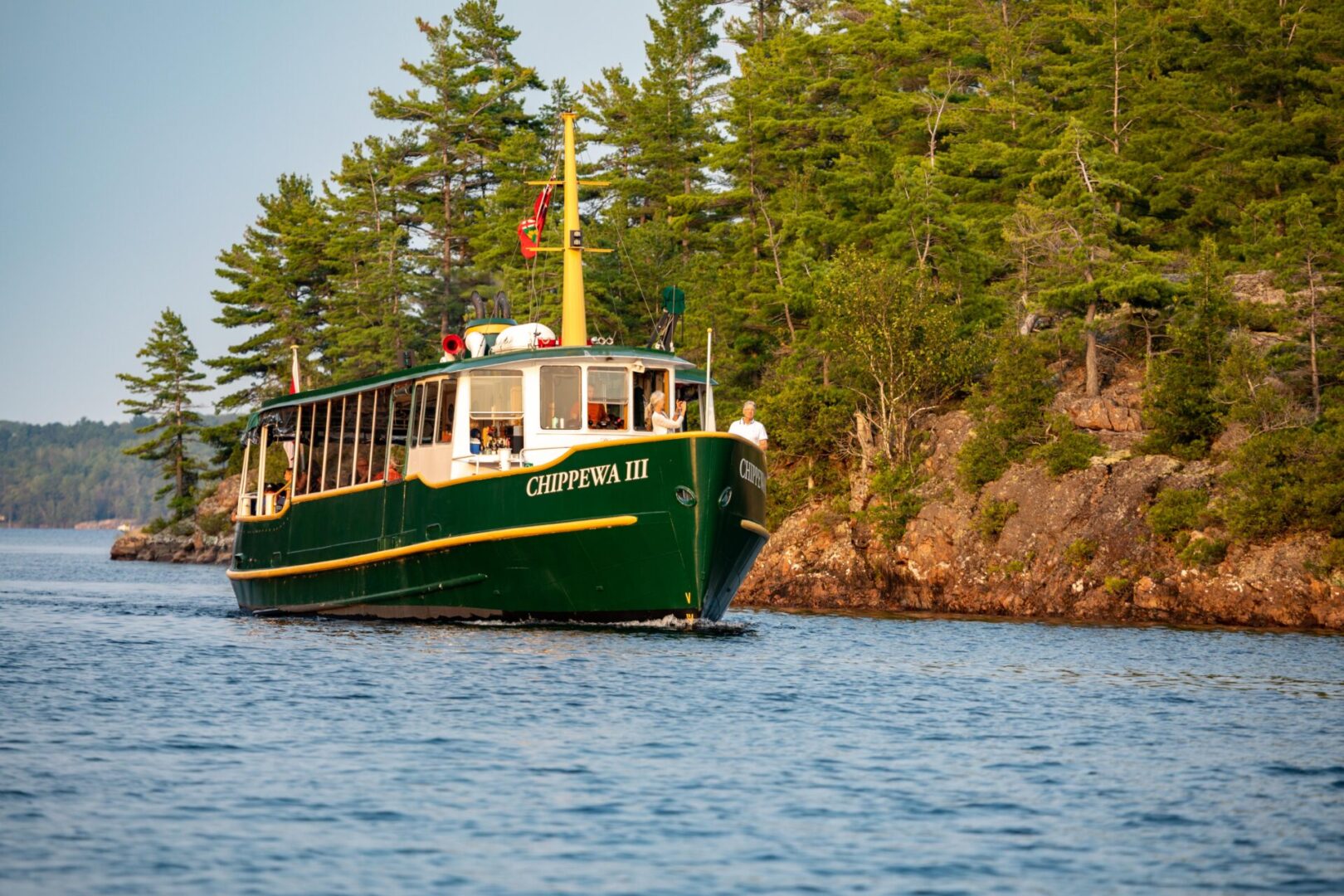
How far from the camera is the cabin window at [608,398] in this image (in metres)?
27.7

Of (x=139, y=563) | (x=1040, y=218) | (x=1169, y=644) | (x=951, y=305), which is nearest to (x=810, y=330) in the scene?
(x=951, y=305)

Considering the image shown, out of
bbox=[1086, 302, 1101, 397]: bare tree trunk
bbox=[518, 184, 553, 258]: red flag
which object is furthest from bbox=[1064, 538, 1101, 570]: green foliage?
bbox=[518, 184, 553, 258]: red flag

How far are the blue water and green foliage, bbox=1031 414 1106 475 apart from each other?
670 inches

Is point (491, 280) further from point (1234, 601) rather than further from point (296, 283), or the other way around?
point (1234, 601)

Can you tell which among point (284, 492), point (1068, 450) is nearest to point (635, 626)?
point (284, 492)

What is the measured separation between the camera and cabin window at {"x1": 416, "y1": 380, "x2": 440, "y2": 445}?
2880cm

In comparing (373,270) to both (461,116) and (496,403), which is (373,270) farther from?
(496,403)

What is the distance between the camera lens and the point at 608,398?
91.5 ft

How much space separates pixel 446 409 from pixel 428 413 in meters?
0.62

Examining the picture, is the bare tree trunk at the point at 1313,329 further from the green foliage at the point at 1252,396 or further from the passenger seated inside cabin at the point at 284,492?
the passenger seated inside cabin at the point at 284,492

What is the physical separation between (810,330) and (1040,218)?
10795mm

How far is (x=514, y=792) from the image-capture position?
13492 mm

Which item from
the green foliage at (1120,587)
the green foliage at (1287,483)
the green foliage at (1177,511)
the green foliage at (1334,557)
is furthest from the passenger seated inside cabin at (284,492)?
the green foliage at (1334,557)

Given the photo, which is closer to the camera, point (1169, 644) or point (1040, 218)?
point (1169, 644)
